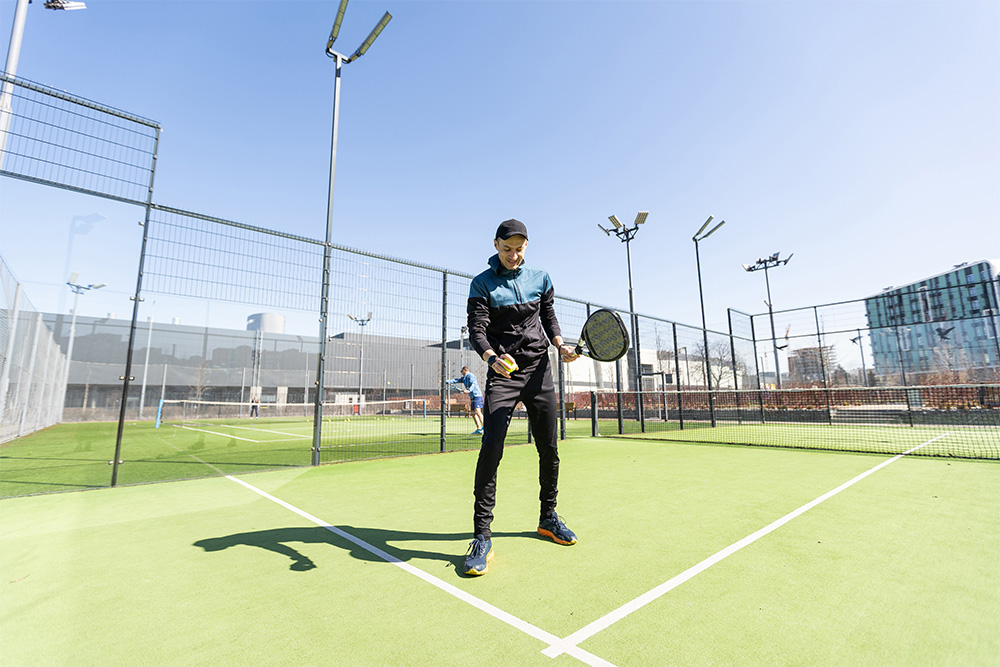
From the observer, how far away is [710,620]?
2.12m

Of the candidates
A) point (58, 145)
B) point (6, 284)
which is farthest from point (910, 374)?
point (6, 284)

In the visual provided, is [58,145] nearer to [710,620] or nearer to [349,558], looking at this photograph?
[349,558]

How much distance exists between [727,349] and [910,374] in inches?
329

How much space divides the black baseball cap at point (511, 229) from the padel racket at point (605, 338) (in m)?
1.14

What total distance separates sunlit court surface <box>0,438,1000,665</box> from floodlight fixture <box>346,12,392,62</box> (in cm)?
831

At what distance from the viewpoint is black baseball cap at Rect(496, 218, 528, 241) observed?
10.8 feet

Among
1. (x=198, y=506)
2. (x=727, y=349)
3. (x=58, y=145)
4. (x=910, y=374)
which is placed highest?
(x=58, y=145)

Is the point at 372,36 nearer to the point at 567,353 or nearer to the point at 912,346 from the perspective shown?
the point at 567,353

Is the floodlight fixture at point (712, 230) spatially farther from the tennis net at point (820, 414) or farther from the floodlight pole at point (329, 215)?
the floodlight pole at point (329, 215)

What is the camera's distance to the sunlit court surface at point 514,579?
192 centimetres

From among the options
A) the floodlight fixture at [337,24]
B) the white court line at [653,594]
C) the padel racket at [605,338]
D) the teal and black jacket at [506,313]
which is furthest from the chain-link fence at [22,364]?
the white court line at [653,594]

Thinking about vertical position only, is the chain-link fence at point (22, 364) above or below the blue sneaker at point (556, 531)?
above

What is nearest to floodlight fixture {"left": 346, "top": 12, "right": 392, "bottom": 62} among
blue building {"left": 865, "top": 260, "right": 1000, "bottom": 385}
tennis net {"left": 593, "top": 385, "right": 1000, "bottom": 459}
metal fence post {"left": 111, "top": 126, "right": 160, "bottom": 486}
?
metal fence post {"left": 111, "top": 126, "right": 160, "bottom": 486}

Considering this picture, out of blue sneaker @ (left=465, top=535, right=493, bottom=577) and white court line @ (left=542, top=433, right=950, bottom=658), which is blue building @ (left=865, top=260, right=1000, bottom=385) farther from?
blue sneaker @ (left=465, top=535, right=493, bottom=577)
